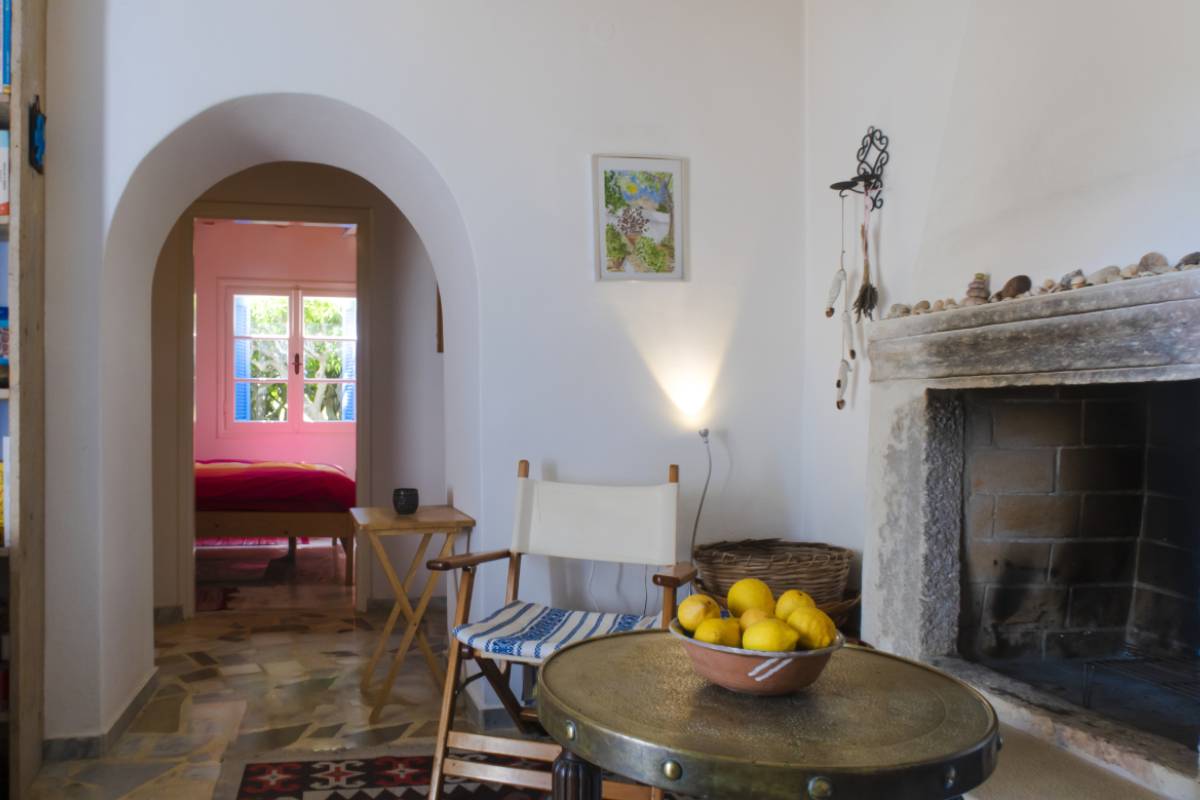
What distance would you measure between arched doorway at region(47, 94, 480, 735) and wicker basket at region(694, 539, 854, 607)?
2.59 ft

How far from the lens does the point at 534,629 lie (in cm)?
245

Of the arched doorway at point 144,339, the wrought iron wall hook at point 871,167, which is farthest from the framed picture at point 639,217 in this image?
the wrought iron wall hook at point 871,167

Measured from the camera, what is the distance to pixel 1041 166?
2.01 m

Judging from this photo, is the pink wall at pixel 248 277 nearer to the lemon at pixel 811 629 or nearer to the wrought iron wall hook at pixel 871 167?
the wrought iron wall hook at pixel 871 167

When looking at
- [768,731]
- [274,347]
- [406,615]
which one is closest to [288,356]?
[274,347]

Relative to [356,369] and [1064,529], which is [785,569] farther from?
[356,369]

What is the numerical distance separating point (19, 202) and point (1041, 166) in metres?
2.52

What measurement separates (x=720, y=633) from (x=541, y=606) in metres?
1.45

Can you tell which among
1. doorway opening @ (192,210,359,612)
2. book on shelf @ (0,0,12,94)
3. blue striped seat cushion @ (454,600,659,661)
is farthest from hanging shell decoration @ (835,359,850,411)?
doorway opening @ (192,210,359,612)

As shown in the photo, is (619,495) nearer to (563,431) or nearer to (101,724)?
(563,431)

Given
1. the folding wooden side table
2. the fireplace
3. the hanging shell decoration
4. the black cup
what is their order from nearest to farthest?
the fireplace → the hanging shell decoration → the folding wooden side table → the black cup

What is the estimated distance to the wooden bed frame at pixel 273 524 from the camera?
18.2 ft

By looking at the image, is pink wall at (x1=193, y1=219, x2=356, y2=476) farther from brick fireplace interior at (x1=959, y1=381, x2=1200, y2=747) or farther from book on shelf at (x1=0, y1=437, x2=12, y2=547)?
brick fireplace interior at (x1=959, y1=381, x2=1200, y2=747)

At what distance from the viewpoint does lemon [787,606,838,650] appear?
4.44 feet
